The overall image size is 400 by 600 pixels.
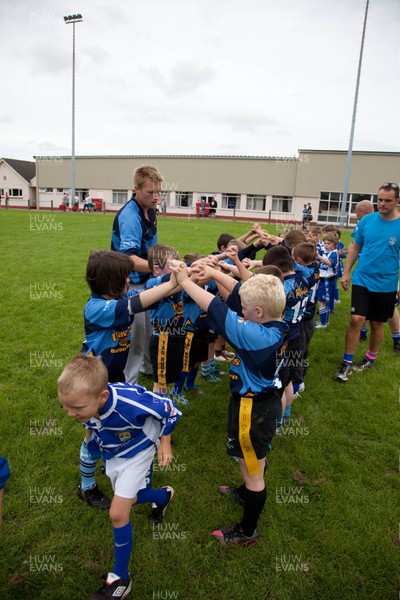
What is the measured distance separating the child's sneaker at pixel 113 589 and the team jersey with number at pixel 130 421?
0.71 m

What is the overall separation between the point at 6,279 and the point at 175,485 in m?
7.93

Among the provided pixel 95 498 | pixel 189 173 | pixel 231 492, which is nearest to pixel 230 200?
pixel 189 173

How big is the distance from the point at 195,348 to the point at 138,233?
4.79 feet

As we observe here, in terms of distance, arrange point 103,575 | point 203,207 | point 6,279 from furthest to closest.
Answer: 1. point 203,207
2. point 6,279
3. point 103,575

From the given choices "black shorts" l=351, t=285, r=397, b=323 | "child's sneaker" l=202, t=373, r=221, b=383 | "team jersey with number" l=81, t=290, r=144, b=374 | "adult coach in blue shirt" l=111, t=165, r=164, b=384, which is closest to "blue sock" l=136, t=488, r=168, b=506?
"team jersey with number" l=81, t=290, r=144, b=374

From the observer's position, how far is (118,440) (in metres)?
2.42

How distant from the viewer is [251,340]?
2400 millimetres

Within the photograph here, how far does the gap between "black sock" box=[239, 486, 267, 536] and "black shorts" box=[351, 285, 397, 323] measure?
11.5 ft

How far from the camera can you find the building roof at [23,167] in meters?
56.4

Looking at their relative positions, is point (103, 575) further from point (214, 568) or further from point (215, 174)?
point (215, 174)

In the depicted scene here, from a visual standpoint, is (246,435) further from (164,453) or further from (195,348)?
(195,348)

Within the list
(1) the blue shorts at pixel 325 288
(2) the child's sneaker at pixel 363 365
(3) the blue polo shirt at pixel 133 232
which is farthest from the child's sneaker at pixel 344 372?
(3) the blue polo shirt at pixel 133 232

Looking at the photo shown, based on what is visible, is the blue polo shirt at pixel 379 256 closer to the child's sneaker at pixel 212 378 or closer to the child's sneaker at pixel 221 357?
the child's sneaker at pixel 221 357

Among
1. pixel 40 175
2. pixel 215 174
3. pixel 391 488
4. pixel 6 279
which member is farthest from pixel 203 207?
pixel 391 488
